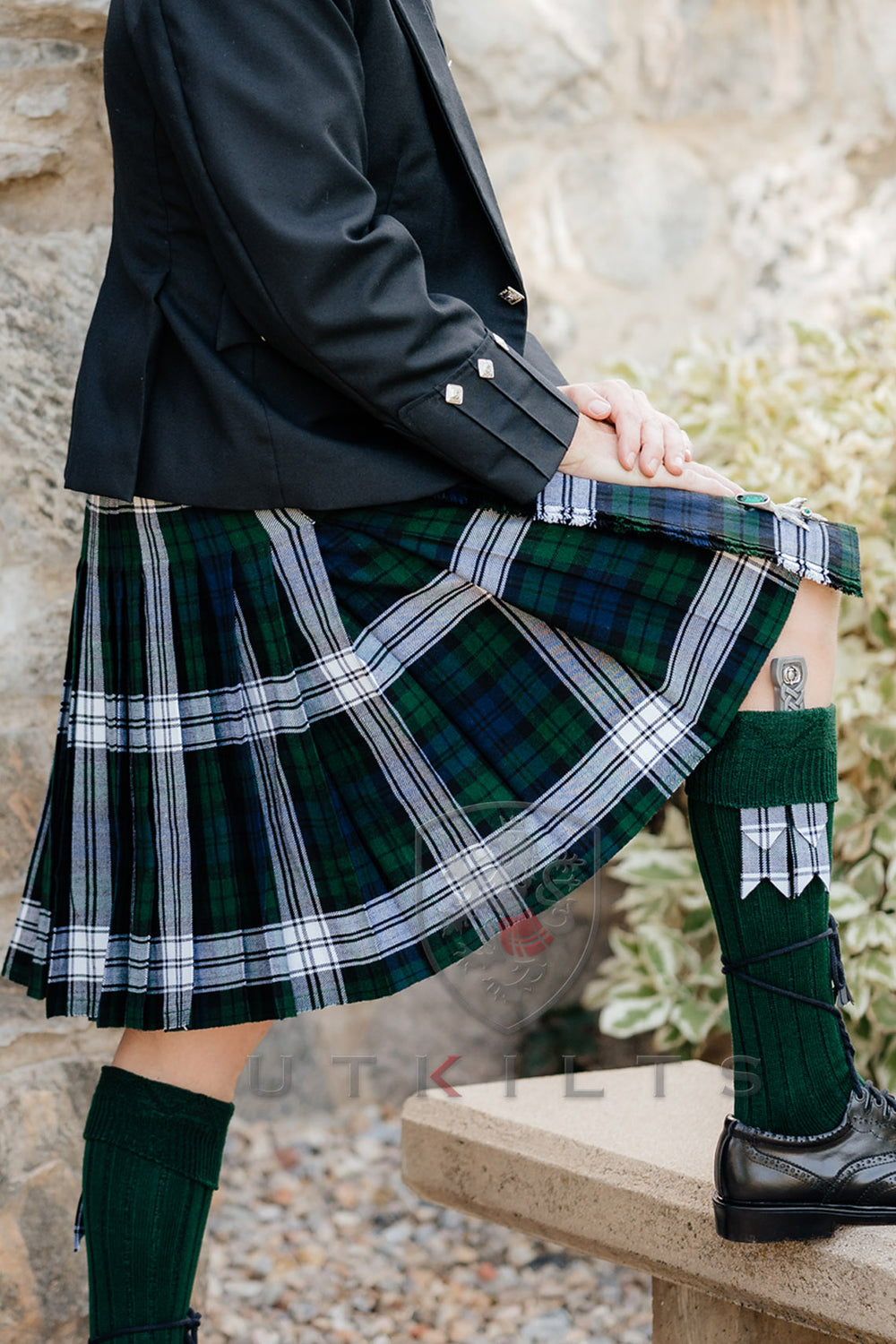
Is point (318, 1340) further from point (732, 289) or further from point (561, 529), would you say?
point (732, 289)

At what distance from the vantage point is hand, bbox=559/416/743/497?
1.07 metres

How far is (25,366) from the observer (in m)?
1.54

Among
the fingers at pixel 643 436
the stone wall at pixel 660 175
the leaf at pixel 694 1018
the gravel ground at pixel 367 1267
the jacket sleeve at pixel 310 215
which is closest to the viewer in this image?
the jacket sleeve at pixel 310 215

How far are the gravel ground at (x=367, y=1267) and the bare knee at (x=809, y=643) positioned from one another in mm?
1081

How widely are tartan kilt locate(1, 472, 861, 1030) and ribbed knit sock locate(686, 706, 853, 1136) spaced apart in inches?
1.9

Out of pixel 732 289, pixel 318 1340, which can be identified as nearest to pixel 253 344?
pixel 318 1340

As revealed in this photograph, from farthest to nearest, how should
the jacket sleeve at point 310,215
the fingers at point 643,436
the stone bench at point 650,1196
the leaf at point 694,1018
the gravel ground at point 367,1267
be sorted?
the leaf at point 694,1018, the gravel ground at point 367,1267, the stone bench at point 650,1196, the fingers at point 643,436, the jacket sleeve at point 310,215

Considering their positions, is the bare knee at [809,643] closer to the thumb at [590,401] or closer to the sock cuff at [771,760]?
the sock cuff at [771,760]

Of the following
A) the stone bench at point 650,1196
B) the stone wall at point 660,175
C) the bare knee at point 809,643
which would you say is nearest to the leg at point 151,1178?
the stone bench at point 650,1196

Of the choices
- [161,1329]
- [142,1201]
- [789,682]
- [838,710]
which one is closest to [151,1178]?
[142,1201]

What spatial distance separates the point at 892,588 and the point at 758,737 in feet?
3.26

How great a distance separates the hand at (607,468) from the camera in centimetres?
107

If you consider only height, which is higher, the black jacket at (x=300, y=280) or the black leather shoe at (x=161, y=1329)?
the black jacket at (x=300, y=280)

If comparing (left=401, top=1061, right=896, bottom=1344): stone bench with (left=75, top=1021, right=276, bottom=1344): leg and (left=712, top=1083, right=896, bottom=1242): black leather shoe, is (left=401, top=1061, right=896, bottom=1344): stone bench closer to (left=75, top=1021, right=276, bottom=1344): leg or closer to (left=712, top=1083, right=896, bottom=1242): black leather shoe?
(left=712, top=1083, right=896, bottom=1242): black leather shoe
